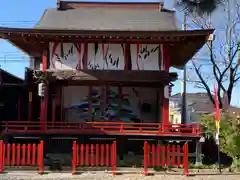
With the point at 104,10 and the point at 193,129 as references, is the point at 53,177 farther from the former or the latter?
the point at 104,10

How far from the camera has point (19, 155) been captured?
16141 mm

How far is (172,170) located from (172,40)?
711 centimetres

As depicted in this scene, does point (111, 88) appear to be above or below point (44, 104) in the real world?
above

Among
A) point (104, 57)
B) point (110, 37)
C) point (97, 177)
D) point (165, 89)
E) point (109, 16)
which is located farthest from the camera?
point (109, 16)

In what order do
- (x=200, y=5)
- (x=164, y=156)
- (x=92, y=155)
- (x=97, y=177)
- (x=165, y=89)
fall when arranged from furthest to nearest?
1. (x=200, y=5)
2. (x=165, y=89)
3. (x=92, y=155)
4. (x=164, y=156)
5. (x=97, y=177)

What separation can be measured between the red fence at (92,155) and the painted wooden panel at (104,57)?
6.42 metres

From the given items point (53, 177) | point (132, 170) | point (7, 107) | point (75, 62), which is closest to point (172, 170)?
point (132, 170)

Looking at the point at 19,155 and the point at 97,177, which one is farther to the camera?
the point at 19,155

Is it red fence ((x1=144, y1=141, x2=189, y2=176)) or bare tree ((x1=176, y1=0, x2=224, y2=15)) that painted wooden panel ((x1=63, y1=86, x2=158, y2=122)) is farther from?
red fence ((x1=144, y1=141, x2=189, y2=176))

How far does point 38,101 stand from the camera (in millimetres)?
28438

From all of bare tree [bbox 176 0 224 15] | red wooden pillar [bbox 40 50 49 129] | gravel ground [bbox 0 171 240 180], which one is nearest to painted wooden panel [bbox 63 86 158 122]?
red wooden pillar [bbox 40 50 49 129]

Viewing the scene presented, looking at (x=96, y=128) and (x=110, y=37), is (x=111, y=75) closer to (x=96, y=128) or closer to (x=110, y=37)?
(x=110, y=37)

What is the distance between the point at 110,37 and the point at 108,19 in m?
3.69

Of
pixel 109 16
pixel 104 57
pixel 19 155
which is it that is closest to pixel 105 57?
pixel 104 57
